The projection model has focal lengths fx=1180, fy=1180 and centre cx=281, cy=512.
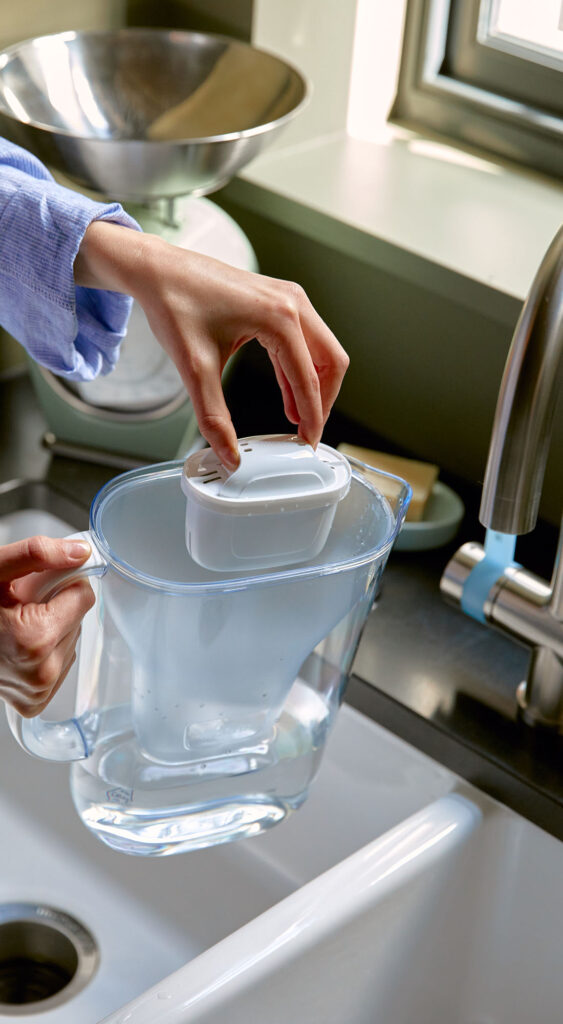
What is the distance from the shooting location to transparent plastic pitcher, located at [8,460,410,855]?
574mm

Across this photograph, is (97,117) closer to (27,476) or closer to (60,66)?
(60,66)

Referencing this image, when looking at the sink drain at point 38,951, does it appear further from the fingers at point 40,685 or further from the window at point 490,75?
the window at point 490,75

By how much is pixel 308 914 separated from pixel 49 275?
1.28ft

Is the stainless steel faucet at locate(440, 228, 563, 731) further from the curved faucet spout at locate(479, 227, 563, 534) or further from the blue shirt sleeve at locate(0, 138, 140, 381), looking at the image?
the blue shirt sleeve at locate(0, 138, 140, 381)

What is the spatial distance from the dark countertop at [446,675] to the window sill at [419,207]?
0.21 meters

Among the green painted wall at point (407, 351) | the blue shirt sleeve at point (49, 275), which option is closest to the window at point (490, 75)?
the green painted wall at point (407, 351)

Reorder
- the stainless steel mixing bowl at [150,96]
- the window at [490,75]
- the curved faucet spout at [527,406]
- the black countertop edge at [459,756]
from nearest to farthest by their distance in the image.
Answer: the curved faucet spout at [527,406]
the black countertop edge at [459,756]
the stainless steel mixing bowl at [150,96]
the window at [490,75]

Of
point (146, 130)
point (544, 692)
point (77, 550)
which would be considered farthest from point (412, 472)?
point (77, 550)

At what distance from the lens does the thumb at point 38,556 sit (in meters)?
0.53

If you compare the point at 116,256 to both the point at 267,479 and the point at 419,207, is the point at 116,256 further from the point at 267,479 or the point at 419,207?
the point at 419,207

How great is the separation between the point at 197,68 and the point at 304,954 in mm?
764

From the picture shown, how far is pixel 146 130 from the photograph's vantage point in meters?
1.07

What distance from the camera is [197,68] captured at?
1.06 meters

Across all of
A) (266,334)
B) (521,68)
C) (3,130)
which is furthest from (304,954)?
(521,68)
